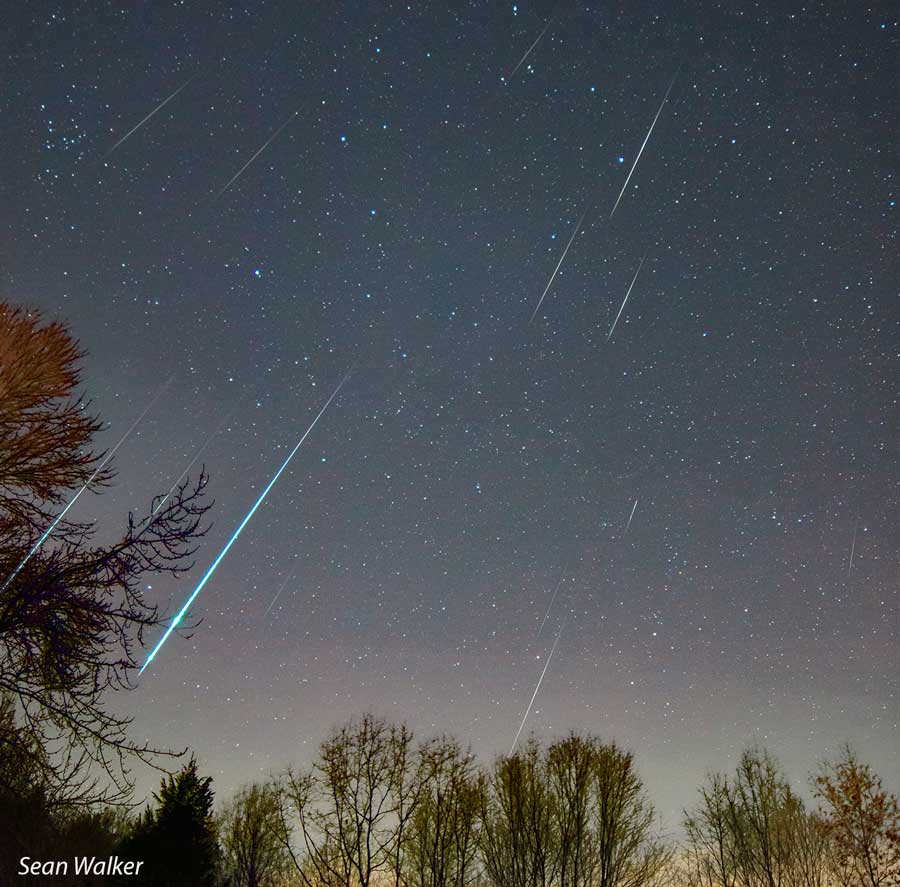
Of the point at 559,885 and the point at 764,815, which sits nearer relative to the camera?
the point at 559,885

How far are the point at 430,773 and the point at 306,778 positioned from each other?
593 centimetres

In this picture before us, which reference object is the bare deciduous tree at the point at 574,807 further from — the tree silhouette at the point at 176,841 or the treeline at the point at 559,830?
the tree silhouette at the point at 176,841

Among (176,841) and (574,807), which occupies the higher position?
(574,807)

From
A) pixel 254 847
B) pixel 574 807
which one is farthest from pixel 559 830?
pixel 254 847

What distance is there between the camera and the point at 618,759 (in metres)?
35.2

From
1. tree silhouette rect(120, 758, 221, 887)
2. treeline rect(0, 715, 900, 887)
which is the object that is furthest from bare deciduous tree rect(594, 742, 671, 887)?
tree silhouette rect(120, 758, 221, 887)

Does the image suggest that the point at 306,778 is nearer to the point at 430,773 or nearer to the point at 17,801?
the point at 430,773

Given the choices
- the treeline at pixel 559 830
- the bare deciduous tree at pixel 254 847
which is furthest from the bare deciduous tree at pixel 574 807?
the bare deciduous tree at pixel 254 847

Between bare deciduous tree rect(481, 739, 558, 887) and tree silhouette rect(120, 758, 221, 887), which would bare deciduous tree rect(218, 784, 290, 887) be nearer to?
bare deciduous tree rect(481, 739, 558, 887)

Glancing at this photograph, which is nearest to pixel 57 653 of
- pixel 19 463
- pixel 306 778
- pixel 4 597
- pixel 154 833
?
pixel 4 597

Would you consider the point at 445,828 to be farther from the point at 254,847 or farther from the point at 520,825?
the point at 254,847

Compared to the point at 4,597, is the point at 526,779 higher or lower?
higher

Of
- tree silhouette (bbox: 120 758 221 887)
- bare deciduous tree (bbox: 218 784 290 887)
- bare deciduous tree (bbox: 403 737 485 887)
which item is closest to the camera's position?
tree silhouette (bbox: 120 758 221 887)

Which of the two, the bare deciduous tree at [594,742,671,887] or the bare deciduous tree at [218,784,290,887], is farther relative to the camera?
the bare deciduous tree at [218,784,290,887]
